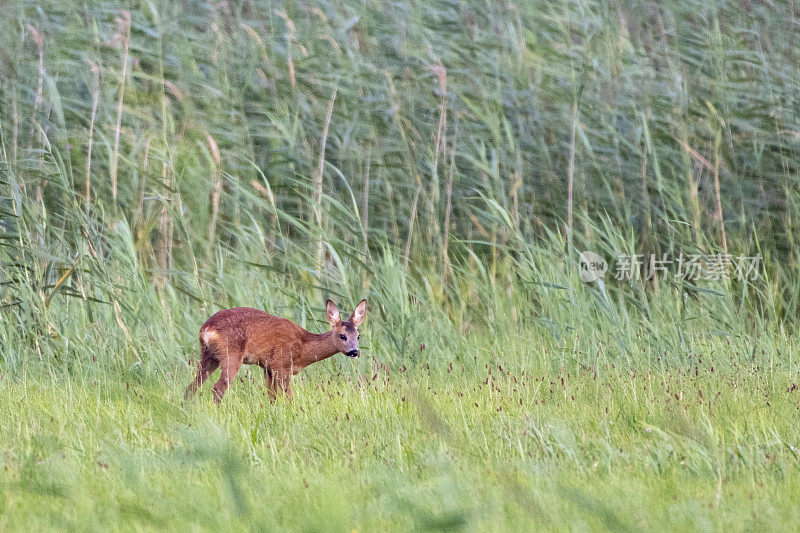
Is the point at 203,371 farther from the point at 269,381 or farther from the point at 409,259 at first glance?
the point at 409,259

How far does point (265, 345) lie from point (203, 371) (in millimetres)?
311

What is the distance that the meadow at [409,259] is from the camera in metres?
3.18

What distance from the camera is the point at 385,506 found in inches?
114

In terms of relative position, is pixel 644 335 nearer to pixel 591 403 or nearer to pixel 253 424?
pixel 591 403

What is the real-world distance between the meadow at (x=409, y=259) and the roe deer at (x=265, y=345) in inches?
5.2

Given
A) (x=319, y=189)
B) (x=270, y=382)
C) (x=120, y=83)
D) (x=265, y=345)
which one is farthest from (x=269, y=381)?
(x=120, y=83)

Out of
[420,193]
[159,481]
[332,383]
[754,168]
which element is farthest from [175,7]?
[159,481]

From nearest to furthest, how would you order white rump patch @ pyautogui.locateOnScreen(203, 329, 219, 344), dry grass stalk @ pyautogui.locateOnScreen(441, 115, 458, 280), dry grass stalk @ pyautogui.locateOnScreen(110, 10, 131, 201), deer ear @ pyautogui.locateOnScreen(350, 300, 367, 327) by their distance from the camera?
white rump patch @ pyautogui.locateOnScreen(203, 329, 219, 344) < deer ear @ pyautogui.locateOnScreen(350, 300, 367, 327) < dry grass stalk @ pyautogui.locateOnScreen(110, 10, 131, 201) < dry grass stalk @ pyautogui.locateOnScreen(441, 115, 458, 280)

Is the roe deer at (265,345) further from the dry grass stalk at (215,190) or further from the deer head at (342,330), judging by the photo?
the dry grass stalk at (215,190)

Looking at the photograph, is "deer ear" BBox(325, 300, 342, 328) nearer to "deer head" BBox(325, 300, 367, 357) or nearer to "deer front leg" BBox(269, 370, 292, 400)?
"deer head" BBox(325, 300, 367, 357)

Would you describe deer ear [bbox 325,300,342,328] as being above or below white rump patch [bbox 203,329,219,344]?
above

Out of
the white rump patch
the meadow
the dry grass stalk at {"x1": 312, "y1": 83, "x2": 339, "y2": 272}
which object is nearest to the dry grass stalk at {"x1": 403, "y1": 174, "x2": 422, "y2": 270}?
the meadow

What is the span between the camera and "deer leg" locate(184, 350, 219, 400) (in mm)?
4477

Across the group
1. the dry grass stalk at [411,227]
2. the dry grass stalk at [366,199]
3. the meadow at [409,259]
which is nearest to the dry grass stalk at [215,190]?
the meadow at [409,259]
